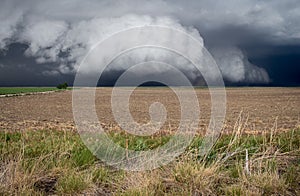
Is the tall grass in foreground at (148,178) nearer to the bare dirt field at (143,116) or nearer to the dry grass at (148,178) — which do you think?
the dry grass at (148,178)

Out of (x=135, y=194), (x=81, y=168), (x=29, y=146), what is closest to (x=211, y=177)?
(x=135, y=194)

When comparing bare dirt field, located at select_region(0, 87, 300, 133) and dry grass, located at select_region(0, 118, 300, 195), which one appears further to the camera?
bare dirt field, located at select_region(0, 87, 300, 133)

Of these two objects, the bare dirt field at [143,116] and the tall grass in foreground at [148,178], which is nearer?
the tall grass in foreground at [148,178]

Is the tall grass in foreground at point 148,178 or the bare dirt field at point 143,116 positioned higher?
the tall grass in foreground at point 148,178

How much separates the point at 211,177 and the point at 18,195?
2758 mm

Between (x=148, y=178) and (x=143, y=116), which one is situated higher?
(x=148, y=178)

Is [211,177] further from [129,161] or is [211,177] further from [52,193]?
[52,193]

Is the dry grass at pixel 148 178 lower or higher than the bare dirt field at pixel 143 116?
higher

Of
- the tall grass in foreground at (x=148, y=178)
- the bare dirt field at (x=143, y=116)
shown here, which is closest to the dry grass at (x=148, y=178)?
the tall grass in foreground at (x=148, y=178)

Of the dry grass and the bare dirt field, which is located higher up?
the dry grass

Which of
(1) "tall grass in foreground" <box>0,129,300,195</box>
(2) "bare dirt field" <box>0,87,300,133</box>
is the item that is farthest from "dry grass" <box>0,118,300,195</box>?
(2) "bare dirt field" <box>0,87,300,133</box>

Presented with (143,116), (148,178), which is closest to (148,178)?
(148,178)

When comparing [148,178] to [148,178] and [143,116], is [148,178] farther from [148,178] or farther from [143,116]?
[143,116]

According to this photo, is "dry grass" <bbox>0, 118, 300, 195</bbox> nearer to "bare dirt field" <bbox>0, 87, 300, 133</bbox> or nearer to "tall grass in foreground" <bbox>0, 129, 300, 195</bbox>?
"tall grass in foreground" <bbox>0, 129, 300, 195</bbox>
